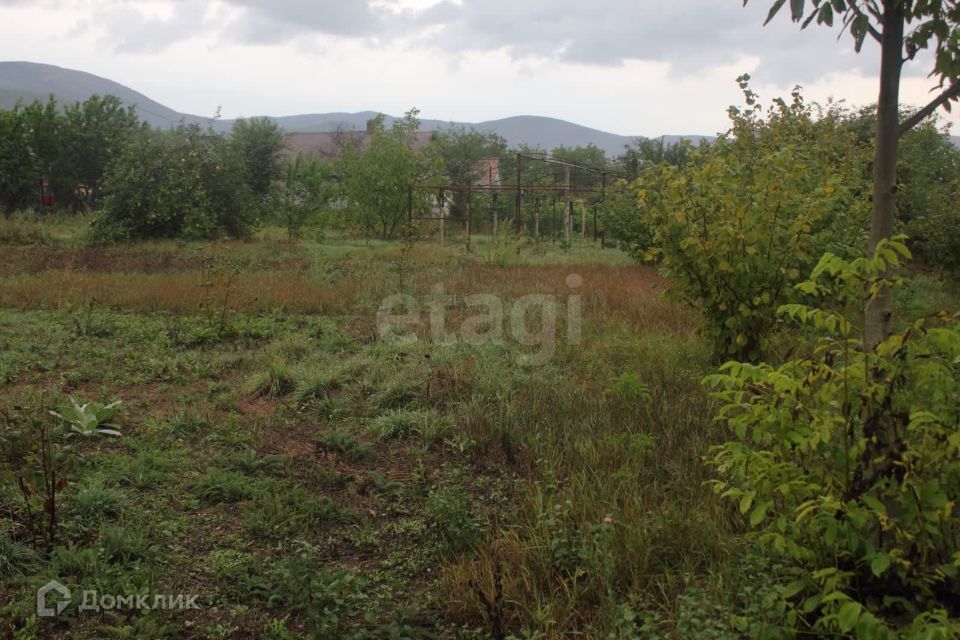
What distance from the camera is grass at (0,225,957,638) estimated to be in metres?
2.87

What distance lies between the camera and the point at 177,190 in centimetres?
1703

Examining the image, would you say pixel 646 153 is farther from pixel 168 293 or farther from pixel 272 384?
pixel 272 384

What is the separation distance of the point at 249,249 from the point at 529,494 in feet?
42.9

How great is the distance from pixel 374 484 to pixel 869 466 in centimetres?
260

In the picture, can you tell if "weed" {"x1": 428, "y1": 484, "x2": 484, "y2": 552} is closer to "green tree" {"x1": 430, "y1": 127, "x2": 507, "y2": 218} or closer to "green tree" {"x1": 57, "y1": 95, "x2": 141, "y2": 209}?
"green tree" {"x1": 57, "y1": 95, "x2": 141, "y2": 209}

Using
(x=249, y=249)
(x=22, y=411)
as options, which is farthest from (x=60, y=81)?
(x=22, y=411)

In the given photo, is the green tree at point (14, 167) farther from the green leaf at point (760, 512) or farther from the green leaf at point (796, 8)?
the green leaf at point (760, 512)

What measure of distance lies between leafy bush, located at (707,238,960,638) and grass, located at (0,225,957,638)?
506 millimetres

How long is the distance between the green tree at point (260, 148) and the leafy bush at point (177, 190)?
549 centimetres

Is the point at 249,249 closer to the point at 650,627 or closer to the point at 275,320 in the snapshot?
the point at 275,320

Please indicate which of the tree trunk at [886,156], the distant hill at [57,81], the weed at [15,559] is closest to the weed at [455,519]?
the weed at [15,559]

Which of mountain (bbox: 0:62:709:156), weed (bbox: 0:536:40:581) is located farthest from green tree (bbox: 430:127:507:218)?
mountain (bbox: 0:62:709:156)

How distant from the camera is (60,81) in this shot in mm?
139750

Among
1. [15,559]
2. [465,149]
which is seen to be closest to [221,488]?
[15,559]
